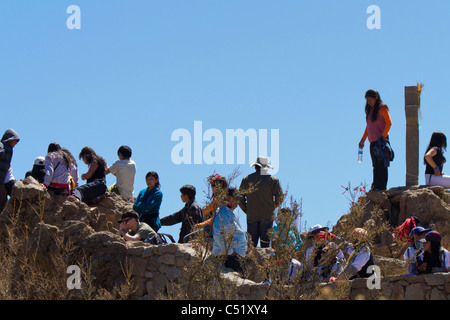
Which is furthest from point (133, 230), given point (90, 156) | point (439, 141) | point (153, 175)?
point (439, 141)

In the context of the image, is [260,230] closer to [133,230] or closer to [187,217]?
[187,217]

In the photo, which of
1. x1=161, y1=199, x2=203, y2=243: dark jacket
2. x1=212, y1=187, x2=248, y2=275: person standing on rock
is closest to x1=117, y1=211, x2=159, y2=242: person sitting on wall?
x1=161, y1=199, x2=203, y2=243: dark jacket

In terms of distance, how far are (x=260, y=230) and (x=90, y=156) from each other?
306cm

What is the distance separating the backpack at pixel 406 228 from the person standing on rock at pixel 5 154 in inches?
241

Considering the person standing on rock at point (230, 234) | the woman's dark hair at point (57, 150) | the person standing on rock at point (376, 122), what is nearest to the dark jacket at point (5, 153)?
the woman's dark hair at point (57, 150)

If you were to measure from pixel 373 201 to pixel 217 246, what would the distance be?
5.56 meters

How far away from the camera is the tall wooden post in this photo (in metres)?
16.9

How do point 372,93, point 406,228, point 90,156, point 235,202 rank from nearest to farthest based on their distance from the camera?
point 235,202 → point 406,228 → point 90,156 → point 372,93

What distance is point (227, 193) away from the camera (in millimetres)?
11852

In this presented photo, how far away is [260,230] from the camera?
1446cm
